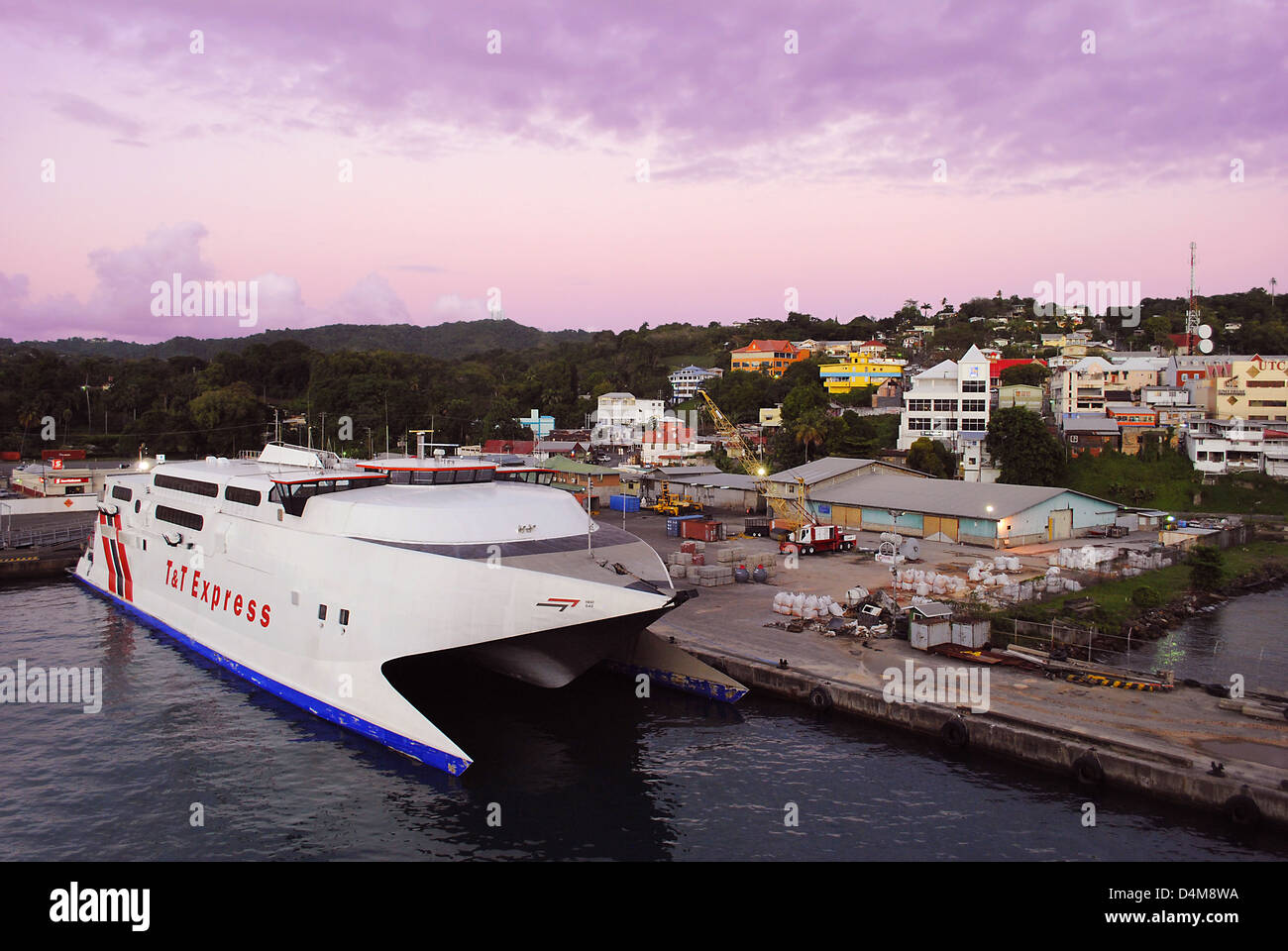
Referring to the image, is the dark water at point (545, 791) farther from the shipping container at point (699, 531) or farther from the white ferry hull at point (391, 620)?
A: the shipping container at point (699, 531)

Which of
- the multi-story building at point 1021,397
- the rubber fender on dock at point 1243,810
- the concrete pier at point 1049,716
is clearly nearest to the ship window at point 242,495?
the concrete pier at point 1049,716

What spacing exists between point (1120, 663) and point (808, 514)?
2530 centimetres

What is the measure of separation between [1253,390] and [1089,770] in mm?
70229

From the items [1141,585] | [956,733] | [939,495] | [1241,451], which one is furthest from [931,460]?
[956,733]

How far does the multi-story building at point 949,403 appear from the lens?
69.3 meters

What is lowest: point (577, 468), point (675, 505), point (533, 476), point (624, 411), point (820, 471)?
point (675, 505)

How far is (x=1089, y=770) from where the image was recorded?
56.1 ft

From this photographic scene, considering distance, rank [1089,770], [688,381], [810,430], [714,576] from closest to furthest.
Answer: [1089,770] → [714,576] → [810,430] → [688,381]

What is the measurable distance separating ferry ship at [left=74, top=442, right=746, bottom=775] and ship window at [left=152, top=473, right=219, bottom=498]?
0.10 metres

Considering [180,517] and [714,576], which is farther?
[714,576]

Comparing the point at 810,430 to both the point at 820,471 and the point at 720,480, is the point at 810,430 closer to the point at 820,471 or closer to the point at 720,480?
the point at 720,480
